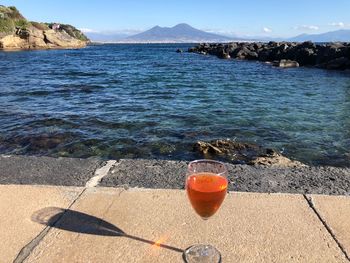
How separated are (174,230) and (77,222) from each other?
58 cm

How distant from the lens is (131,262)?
6.55ft

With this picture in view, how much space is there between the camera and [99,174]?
326 cm

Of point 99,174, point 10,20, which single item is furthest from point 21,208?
point 10,20

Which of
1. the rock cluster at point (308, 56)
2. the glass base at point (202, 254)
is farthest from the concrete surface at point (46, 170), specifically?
the rock cluster at point (308, 56)

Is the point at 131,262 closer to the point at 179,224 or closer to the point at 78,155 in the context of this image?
the point at 179,224

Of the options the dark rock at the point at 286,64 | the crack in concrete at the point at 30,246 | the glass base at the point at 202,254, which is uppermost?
the glass base at the point at 202,254

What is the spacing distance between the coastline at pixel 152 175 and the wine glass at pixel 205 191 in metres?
1.04

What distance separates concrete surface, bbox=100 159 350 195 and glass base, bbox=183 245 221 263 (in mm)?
989

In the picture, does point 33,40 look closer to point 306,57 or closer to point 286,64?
point 306,57

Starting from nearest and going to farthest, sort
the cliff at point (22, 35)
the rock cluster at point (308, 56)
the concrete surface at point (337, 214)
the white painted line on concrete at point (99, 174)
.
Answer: the concrete surface at point (337, 214) < the white painted line on concrete at point (99, 174) < the rock cluster at point (308, 56) < the cliff at point (22, 35)

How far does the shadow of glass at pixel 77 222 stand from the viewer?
2260 millimetres

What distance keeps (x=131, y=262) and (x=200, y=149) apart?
5062 millimetres

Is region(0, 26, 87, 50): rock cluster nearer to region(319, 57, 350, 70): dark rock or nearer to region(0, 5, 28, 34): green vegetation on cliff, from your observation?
region(0, 5, 28, 34): green vegetation on cliff

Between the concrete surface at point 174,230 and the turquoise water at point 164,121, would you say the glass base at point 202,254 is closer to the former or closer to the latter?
the concrete surface at point 174,230
